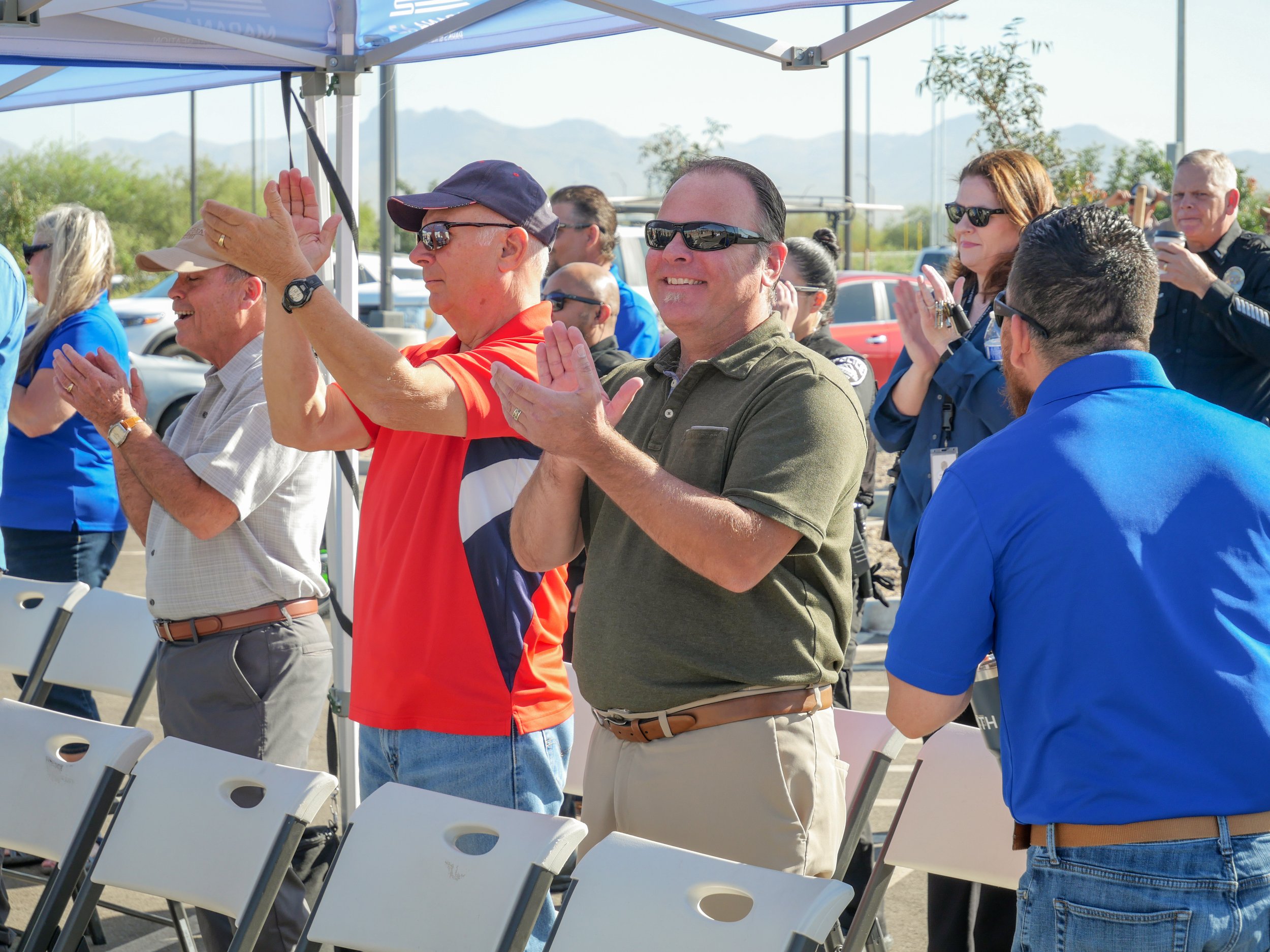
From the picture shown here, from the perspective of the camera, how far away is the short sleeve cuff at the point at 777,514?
200 centimetres

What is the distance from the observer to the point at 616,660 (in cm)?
218

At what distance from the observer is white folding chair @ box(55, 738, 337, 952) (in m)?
2.30

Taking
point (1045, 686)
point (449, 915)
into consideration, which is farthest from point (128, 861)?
point (1045, 686)

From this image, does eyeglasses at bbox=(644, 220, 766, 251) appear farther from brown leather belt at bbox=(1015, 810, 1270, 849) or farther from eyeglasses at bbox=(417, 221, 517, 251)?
brown leather belt at bbox=(1015, 810, 1270, 849)

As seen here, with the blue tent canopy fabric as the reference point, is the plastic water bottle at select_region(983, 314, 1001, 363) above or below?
below

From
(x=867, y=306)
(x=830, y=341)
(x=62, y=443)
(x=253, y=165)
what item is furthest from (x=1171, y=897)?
(x=253, y=165)

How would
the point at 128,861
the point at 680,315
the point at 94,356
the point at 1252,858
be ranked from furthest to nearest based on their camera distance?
the point at 94,356, the point at 128,861, the point at 680,315, the point at 1252,858

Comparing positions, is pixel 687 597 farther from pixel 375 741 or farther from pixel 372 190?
pixel 372 190

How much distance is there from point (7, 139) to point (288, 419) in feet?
249

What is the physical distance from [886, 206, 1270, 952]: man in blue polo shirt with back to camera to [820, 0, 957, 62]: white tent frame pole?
1.51m

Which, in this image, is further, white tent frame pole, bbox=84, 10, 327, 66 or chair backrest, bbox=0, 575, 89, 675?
chair backrest, bbox=0, 575, 89, 675

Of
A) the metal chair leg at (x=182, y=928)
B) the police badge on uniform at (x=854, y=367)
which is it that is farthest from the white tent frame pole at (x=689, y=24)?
the metal chair leg at (x=182, y=928)

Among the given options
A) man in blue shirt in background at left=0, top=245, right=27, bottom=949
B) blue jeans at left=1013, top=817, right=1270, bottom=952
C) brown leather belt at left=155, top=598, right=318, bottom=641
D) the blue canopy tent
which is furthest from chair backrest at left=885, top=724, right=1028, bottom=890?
man in blue shirt in background at left=0, top=245, right=27, bottom=949

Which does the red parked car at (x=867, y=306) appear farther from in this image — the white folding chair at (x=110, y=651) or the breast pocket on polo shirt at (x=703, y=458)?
the breast pocket on polo shirt at (x=703, y=458)
